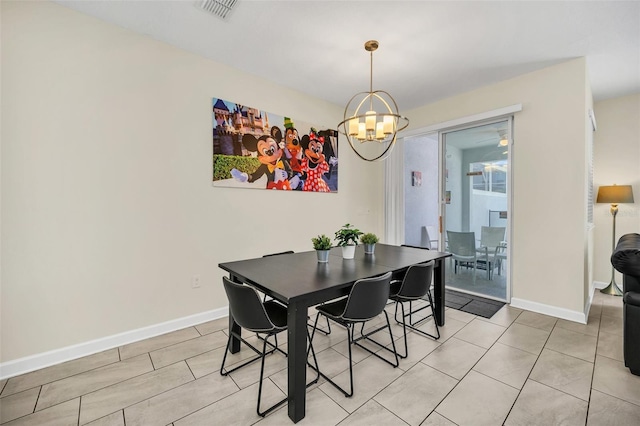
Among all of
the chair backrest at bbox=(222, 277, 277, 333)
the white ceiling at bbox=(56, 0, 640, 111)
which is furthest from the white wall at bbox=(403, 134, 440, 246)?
the chair backrest at bbox=(222, 277, 277, 333)

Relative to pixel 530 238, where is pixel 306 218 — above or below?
above

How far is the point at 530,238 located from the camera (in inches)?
130

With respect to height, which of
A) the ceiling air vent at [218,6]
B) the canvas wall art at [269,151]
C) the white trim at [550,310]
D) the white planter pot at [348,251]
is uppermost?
the ceiling air vent at [218,6]

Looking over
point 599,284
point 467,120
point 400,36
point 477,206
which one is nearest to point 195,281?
point 400,36

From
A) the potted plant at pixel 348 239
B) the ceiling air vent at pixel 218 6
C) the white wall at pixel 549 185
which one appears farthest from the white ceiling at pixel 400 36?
the potted plant at pixel 348 239

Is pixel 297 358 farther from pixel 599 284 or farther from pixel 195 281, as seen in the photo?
pixel 599 284

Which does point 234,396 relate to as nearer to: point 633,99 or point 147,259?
point 147,259

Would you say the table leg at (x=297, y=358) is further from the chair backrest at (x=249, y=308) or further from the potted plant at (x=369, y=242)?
the potted plant at (x=369, y=242)

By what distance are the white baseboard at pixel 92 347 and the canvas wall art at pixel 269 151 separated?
145cm

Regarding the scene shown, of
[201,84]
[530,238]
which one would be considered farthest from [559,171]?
[201,84]

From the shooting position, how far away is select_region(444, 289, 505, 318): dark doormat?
323cm

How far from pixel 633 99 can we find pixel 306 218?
15.5 ft

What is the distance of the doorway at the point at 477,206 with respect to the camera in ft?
11.9

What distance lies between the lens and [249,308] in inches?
66.7
